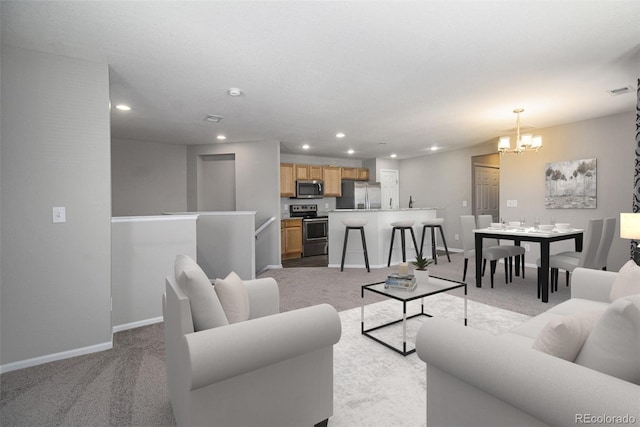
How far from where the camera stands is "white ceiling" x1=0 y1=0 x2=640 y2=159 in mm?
1999

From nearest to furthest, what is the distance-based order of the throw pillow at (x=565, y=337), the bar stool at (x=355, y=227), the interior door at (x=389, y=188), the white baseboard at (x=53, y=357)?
1. the throw pillow at (x=565, y=337)
2. the white baseboard at (x=53, y=357)
3. the bar stool at (x=355, y=227)
4. the interior door at (x=389, y=188)

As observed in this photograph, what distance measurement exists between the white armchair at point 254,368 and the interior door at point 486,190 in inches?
259

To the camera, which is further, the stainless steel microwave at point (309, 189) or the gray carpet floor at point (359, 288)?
the stainless steel microwave at point (309, 189)

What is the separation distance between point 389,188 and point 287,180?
10.1 ft

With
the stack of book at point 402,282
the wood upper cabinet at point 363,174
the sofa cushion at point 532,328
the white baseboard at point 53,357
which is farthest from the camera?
the wood upper cabinet at point 363,174

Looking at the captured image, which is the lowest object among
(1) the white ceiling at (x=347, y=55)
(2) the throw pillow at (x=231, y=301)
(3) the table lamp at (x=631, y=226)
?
(2) the throw pillow at (x=231, y=301)

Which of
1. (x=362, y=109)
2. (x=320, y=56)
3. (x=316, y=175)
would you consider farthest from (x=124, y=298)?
(x=316, y=175)

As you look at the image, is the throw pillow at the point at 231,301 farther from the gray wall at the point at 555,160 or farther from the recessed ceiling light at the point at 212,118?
the gray wall at the point at 555,160

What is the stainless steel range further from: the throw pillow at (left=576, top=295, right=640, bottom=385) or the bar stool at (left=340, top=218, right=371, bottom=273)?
the throw pillow at (left=576, top=295, right=640, bottom=385)

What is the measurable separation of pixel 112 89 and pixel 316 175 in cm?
472

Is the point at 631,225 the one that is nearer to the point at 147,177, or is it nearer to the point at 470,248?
the point at 470,248

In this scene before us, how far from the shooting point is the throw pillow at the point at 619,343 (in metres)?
0.92

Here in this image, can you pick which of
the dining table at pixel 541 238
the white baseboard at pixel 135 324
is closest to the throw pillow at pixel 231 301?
the white baseboard at pixel 135 324

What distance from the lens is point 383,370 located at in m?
2.16
